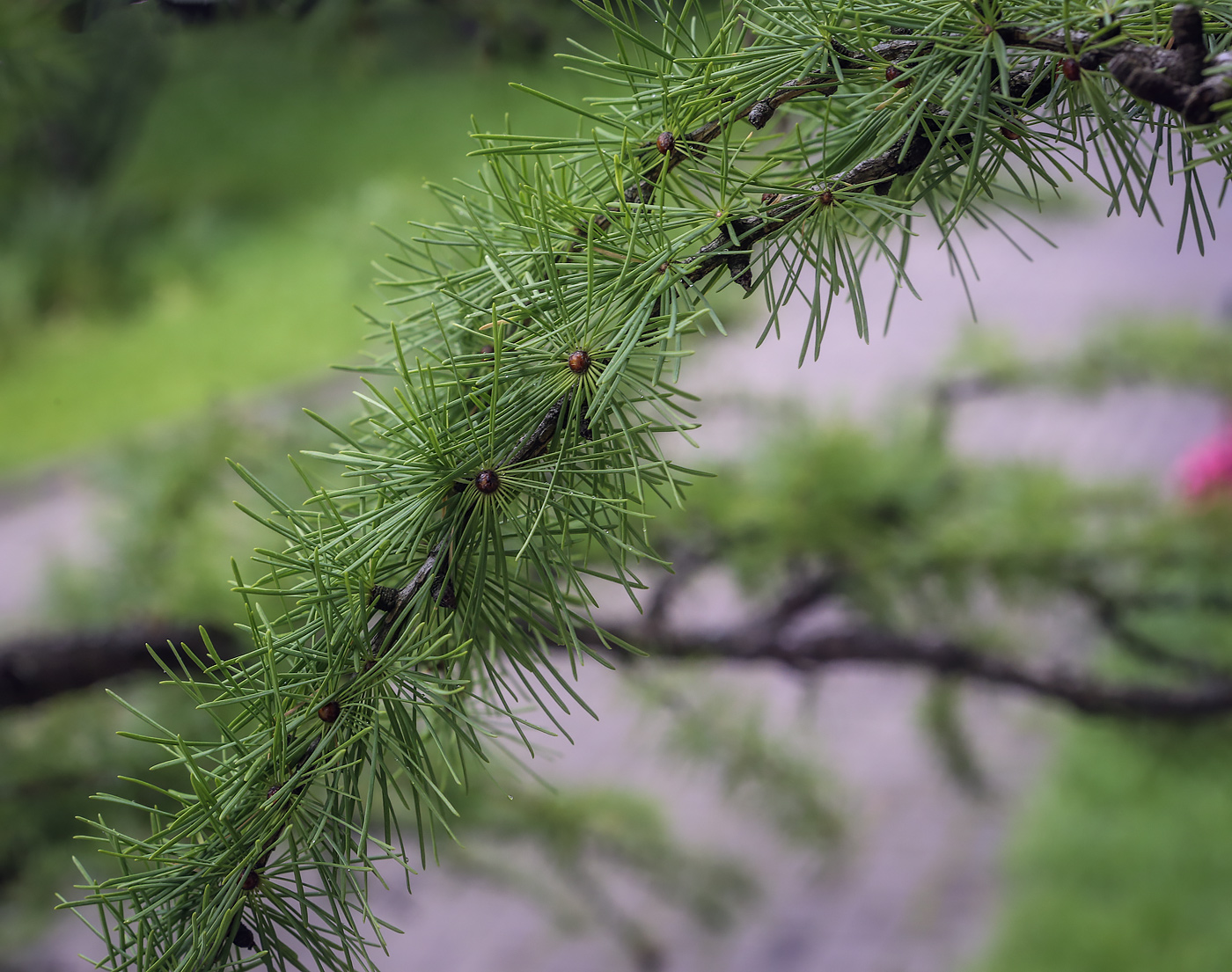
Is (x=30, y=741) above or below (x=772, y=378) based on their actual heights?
below

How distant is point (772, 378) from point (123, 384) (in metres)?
1.34

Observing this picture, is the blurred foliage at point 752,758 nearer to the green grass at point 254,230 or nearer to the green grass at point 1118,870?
the green grass at point 1118,870

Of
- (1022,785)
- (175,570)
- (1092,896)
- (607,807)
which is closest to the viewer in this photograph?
(175,570)

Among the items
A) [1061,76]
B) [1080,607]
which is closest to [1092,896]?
[1080,607]

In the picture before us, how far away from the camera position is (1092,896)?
1.07 meters

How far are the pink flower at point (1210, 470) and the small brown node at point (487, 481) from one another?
0.87 metres

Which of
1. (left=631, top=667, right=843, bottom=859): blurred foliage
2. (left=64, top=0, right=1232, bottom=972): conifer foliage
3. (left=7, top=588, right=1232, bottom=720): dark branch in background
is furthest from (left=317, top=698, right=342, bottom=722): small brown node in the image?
(left=631, top=667, right=843, bottom=859): blurred foliage

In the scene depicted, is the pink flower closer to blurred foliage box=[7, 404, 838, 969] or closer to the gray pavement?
the gray pavement

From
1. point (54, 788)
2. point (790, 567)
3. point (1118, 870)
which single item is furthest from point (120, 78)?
point (1118, 870)

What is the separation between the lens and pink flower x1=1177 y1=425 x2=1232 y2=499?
2.89 ft

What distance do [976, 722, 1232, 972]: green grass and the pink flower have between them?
0.80 feet

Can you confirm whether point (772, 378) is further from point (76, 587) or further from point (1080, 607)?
point (76, 587)

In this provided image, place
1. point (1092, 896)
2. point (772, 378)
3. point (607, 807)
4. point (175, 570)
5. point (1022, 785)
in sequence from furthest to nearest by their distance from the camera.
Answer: point (772, 378) → point (1022, 785) → point (1092, 896) → point (607, 807) → point (175, 570)

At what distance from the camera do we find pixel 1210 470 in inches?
36.0
